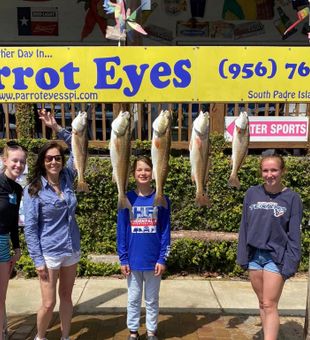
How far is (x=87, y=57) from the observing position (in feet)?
11.5

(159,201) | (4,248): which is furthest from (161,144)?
(4,248)

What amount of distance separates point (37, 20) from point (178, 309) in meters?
6.86

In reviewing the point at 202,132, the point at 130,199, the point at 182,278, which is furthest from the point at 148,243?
the point at 182,278

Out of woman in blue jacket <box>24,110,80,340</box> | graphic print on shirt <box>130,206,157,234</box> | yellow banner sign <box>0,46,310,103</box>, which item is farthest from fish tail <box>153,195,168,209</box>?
yellow banner sign <box>0,46,310,103</box>

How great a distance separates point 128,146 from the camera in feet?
10.6

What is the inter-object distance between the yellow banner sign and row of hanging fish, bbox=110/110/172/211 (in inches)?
17.1

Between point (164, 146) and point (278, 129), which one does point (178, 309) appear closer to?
point (164, 146)

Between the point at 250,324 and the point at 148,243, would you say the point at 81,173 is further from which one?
the point at 250,324

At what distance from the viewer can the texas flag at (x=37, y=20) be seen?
8945 millimetres

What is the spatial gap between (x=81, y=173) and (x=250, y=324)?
2.37 m

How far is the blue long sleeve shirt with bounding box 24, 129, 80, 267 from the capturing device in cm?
341

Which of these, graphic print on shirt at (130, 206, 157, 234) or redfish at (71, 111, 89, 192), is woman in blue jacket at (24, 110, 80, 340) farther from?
graphic print on shirt at (130, 206, 157, 234)

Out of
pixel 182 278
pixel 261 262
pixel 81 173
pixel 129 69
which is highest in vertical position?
pixel 129 69

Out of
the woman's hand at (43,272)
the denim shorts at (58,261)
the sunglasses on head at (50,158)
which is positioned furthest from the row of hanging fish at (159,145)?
the woman's hand at (43,272)
